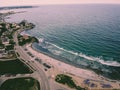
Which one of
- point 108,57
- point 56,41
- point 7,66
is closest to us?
point 7,66

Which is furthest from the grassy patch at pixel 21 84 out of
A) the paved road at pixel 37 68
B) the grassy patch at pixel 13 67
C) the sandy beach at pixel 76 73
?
the sandy beach at pixel 76 73

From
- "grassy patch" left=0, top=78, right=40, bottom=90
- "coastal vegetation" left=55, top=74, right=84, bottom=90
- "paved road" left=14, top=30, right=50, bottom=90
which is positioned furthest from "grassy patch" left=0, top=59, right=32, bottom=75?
"coastal vegetation" left=55, top=74, right=84, bottom=90

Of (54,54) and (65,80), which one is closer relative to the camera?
(65,80)

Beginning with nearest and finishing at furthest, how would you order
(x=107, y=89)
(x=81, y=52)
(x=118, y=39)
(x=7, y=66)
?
(x=107, y=89) → (x=7, y=66) → (x=81, y=52) → (x=118, y=39)

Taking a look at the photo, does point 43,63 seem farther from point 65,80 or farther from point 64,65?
point 65,80

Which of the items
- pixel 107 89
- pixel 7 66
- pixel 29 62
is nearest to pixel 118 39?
pixel 107 89

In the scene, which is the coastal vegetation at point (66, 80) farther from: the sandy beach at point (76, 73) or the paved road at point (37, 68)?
the paved road at point (37, 68)

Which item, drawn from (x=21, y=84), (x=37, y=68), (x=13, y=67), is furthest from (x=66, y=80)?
(x=13, y=67)
